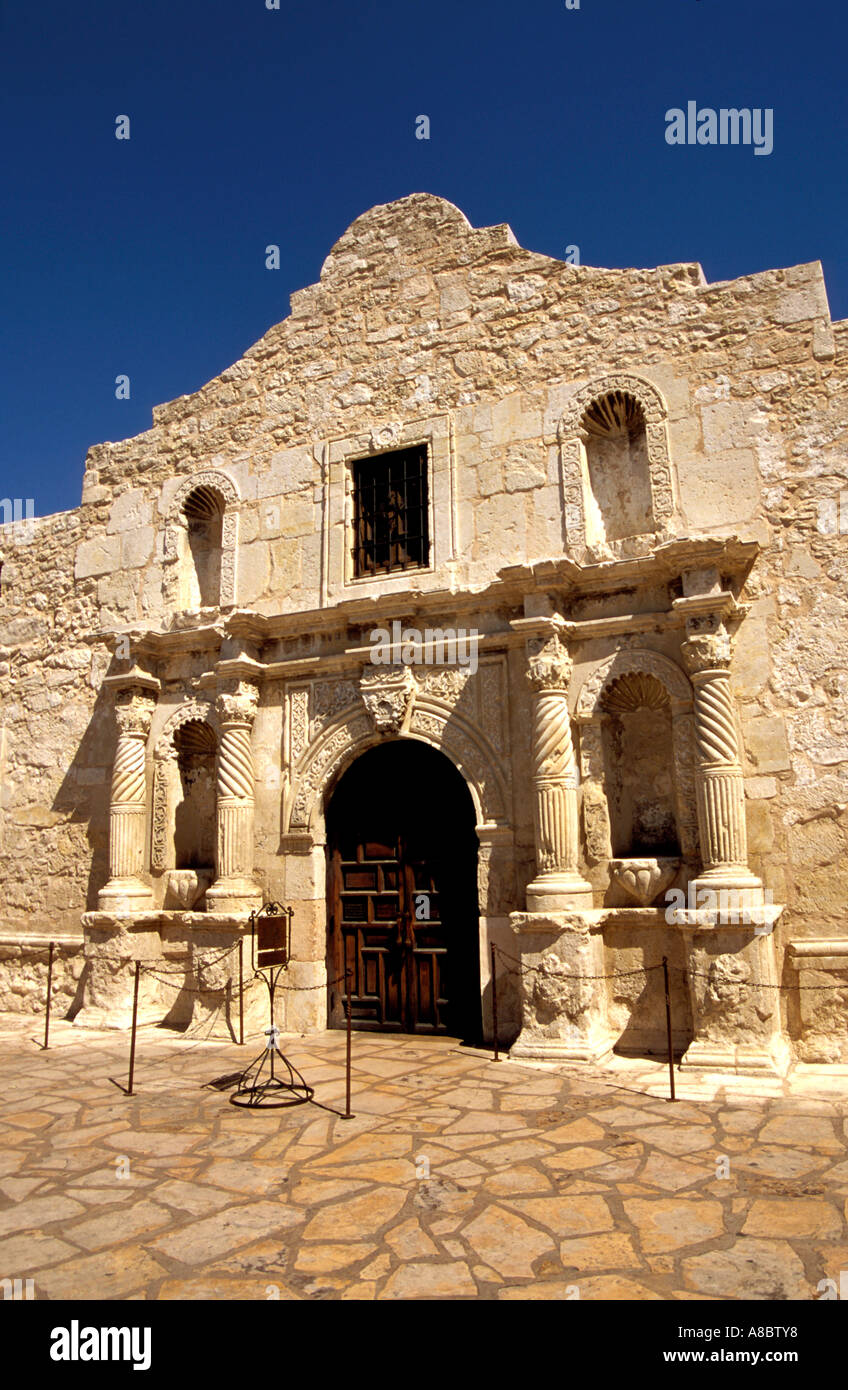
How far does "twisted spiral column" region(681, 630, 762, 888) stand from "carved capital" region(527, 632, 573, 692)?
0.93 m

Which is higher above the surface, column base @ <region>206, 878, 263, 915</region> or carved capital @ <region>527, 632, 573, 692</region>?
carved capital @ <region>527, 632, 573, 692</region>

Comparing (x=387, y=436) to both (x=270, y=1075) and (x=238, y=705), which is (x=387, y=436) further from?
(x=270, y=1075)

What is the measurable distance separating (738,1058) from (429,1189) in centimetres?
276

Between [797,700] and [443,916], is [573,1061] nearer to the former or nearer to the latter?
[443,916]

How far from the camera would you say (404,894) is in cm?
795

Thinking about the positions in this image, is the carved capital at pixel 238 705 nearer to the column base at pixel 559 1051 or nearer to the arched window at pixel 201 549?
the arched window at pixel 201 549

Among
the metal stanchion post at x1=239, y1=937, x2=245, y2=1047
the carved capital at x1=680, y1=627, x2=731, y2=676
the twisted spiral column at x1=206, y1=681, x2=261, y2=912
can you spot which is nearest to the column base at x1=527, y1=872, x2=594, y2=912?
the carved capital at x1=680, y1=627, x2=731, y2=676

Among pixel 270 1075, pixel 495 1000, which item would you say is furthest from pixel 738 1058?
pixel 270 1075

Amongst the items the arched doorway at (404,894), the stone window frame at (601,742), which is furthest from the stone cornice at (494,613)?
the arched doorway at (404,894)

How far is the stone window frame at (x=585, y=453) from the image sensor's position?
24.8ft

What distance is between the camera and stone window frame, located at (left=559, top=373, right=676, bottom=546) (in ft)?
24.8

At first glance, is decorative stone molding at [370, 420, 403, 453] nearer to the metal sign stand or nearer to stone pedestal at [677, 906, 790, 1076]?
the metal sign stand

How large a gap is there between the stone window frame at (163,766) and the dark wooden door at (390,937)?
1.92 m
